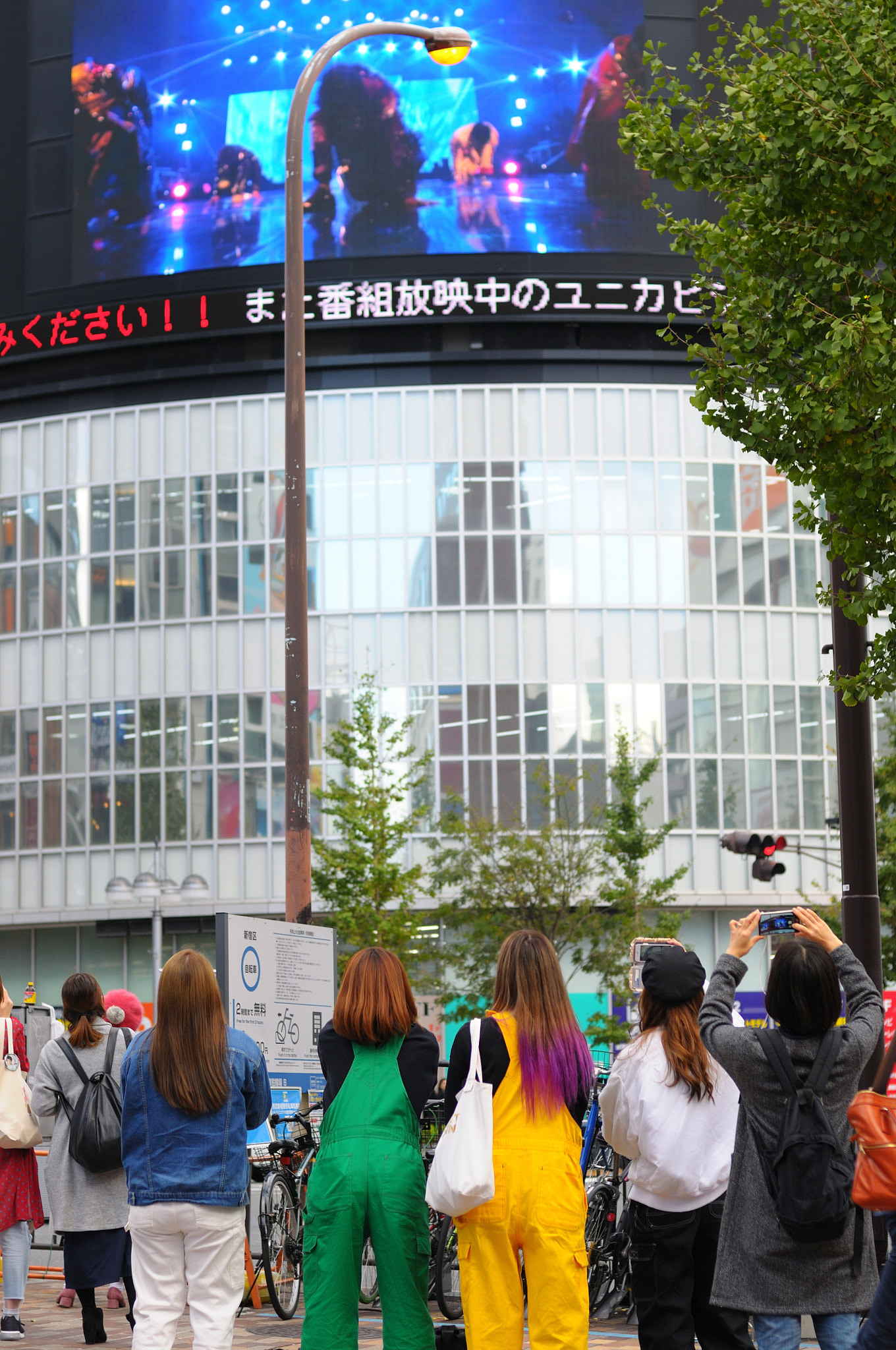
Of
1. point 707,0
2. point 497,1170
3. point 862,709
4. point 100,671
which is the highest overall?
point 707,0

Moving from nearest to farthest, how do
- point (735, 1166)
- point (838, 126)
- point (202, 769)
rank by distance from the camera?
→ point (735, 1166)
point (838, 126)
point (202, 769)

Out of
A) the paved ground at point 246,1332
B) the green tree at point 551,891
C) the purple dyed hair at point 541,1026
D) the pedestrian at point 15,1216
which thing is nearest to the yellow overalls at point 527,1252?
the purple dyed hair at point 541,1026

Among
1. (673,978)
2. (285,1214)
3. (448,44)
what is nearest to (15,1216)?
(285,1214)

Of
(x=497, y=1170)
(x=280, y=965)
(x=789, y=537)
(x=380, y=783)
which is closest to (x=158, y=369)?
(x=380, y=783)

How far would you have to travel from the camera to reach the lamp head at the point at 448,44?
14.3 m

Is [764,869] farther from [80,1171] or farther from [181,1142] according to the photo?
[181,1142]

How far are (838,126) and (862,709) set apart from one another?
10.8 ft

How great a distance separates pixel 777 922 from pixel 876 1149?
32.5 inches

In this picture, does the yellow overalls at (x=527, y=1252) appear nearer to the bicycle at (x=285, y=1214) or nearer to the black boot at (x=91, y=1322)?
the black boot at (x=91, y=1322)

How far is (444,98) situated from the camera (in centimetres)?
4184

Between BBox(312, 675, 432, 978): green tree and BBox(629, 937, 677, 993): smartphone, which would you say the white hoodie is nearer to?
BBox(629, 937, 677, 993): smartphone

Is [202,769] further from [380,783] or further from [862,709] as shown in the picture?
[862,709]

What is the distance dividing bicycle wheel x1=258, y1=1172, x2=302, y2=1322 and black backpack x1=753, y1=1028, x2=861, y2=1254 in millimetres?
5541

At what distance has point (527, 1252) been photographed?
550 cm
